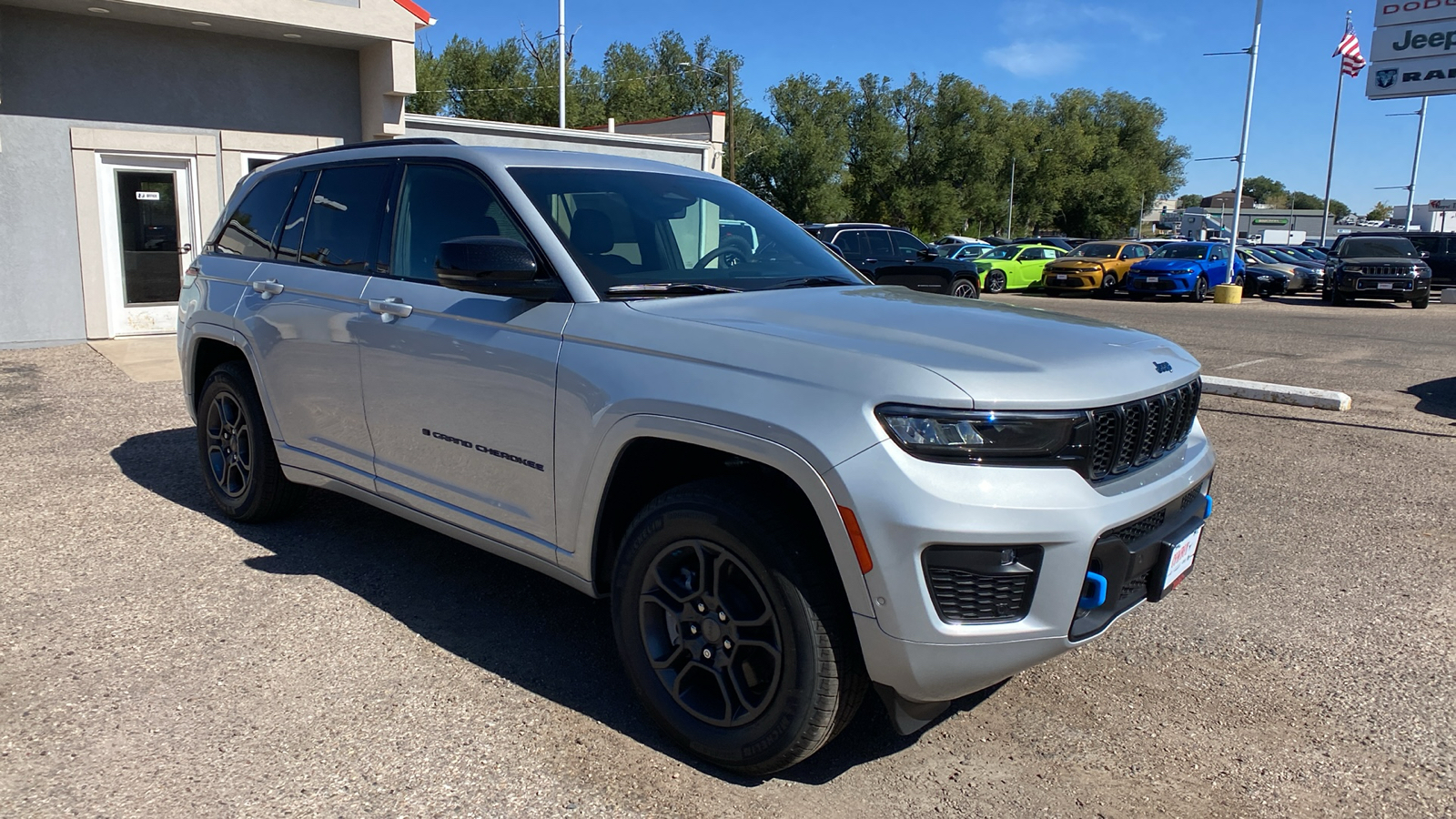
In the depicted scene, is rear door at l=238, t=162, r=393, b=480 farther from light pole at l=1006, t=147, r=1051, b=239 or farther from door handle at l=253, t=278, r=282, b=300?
light pole at l=1006, t=147, r=1051, b=239

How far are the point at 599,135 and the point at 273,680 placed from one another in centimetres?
1335

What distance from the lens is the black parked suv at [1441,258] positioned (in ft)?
88.1

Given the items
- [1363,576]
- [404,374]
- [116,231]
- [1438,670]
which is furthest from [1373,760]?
[116,231]

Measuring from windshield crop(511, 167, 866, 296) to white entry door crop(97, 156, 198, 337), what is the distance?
1055 cm

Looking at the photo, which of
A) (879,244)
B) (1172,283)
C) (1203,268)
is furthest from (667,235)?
(1203,268)

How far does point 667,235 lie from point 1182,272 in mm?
25335

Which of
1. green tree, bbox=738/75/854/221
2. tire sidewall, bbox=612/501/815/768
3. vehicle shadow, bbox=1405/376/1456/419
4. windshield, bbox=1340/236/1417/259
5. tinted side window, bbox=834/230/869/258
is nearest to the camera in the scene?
tire sidewall, bbox=612/501/815/768

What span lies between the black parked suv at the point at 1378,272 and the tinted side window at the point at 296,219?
25.6 meters

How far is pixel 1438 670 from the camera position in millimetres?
3693

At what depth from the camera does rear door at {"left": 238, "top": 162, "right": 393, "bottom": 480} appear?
4.06 metres

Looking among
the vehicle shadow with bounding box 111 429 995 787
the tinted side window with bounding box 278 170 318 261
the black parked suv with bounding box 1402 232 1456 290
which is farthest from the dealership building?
the black parked suv with bounding box 1402 232 1456 290

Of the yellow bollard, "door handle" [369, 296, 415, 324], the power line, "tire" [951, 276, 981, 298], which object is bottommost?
the yellow bollard

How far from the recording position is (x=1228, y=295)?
25375mm

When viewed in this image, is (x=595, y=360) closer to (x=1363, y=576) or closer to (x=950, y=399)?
(x=950, y=399)
